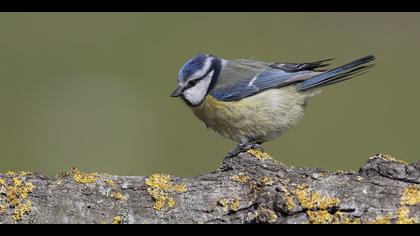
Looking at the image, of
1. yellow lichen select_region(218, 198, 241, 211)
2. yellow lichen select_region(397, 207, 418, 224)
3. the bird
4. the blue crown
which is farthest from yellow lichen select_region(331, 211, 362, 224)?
the blue crown

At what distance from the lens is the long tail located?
4531mm

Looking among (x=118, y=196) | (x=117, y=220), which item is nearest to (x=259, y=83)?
(x=118, y=196)

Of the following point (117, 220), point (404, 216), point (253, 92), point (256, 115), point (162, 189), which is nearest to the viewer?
point (404, 216)

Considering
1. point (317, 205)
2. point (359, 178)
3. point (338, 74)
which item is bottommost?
point (317, 205)

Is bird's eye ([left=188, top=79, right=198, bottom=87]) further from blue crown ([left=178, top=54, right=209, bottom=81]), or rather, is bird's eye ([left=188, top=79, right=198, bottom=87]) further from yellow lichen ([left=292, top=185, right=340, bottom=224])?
yellow lichen ([left=292, top=185, right=340, bottom=224])

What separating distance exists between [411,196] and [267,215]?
62cm

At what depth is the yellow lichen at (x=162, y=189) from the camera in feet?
10.4

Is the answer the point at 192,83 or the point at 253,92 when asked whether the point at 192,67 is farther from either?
the point at 253,92

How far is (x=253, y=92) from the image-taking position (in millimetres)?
4750

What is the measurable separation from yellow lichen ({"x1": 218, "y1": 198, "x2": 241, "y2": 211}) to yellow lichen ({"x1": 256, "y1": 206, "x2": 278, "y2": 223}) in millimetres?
133

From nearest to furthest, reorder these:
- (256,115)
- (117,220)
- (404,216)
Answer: (404,216) < (117,220) < (256,115)

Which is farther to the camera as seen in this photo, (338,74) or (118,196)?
(338,74)

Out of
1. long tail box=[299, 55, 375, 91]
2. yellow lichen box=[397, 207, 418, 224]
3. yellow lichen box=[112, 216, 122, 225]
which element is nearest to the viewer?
yellow lichen box=[397, 207, 418, 224]
